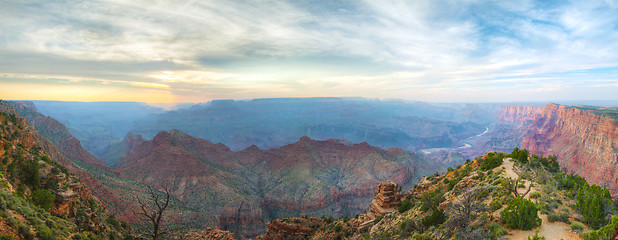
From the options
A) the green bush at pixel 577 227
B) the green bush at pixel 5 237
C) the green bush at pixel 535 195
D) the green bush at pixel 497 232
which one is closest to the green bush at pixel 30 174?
the green bush at pixel 5 237

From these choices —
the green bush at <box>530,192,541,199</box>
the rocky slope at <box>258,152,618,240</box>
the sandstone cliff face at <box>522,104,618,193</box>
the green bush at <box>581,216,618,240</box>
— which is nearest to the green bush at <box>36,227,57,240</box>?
the rocky slope at <box>258,152,618,240</box>

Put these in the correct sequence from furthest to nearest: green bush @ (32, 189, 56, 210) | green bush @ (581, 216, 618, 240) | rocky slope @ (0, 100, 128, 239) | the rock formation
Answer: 1. the rock formation
2. green bush @ (32, 189, 56, 210)
3. rocky slope @ (0, 100, 128, 239)
4. green bush @ (581, 216, 618, 240)

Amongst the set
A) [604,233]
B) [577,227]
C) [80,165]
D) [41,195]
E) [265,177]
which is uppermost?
[604,233]

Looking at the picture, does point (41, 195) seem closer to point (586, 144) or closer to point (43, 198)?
point (43, 198)

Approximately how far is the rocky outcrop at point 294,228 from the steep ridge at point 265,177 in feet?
108

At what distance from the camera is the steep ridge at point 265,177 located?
72.9m

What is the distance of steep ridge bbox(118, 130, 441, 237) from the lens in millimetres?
72875

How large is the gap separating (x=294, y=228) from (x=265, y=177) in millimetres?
77750

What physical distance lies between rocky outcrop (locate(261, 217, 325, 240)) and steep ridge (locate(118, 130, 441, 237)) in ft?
108

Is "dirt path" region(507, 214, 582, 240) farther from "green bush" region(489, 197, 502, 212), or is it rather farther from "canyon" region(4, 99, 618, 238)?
"canyon" region(4, 99, 618, 238)

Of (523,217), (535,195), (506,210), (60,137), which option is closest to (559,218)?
(523,217)

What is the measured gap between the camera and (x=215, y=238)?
29.8 meters

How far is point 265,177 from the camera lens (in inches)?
4235

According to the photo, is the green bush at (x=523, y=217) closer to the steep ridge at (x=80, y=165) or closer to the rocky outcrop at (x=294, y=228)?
the rocky outcrop at (x=294, y=228)
